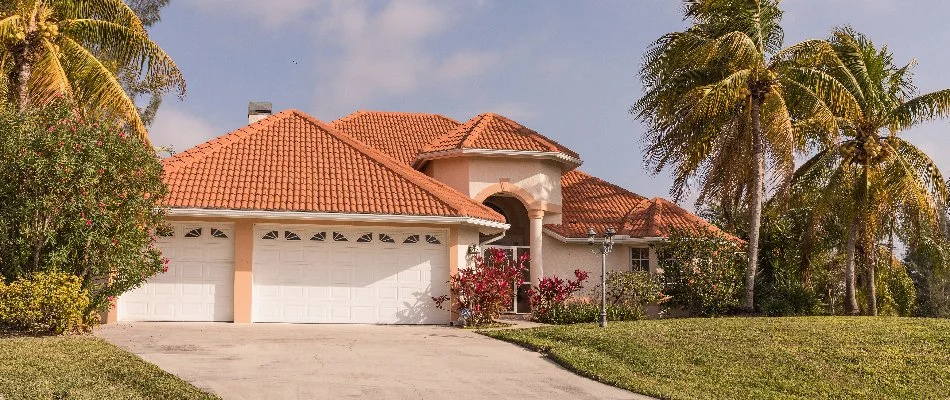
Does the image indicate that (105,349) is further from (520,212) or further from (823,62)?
(823,62)

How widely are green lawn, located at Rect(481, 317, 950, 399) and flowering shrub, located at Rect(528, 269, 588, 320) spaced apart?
4.10 m

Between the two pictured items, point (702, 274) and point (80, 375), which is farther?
point (702, 274)

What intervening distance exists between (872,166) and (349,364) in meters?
16.9

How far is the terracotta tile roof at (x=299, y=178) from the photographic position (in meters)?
19.1

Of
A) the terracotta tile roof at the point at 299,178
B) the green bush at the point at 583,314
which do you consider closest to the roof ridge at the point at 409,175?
the terracotta tile roof at the point at 299,178

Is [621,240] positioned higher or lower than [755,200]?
lower

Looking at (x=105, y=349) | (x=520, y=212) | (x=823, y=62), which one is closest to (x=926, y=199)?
(x=823, y=62)

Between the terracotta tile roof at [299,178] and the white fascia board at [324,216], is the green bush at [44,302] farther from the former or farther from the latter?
the terracotta tile roof at [299,178]

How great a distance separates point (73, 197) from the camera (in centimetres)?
1474

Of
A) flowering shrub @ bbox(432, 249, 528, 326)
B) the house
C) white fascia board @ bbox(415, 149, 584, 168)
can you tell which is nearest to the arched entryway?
white fascia board @ bbox(415, 149, 584, 168)

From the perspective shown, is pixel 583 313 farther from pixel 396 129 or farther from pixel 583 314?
pixel 396 129

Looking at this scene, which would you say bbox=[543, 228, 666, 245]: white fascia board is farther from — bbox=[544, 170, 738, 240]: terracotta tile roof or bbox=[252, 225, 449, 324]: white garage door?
bbox=[252, 225, 449, 324]: white garage door

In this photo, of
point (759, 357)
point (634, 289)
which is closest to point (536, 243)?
point (634, 289)

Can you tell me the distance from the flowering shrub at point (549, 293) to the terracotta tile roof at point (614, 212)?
6.52 ft
